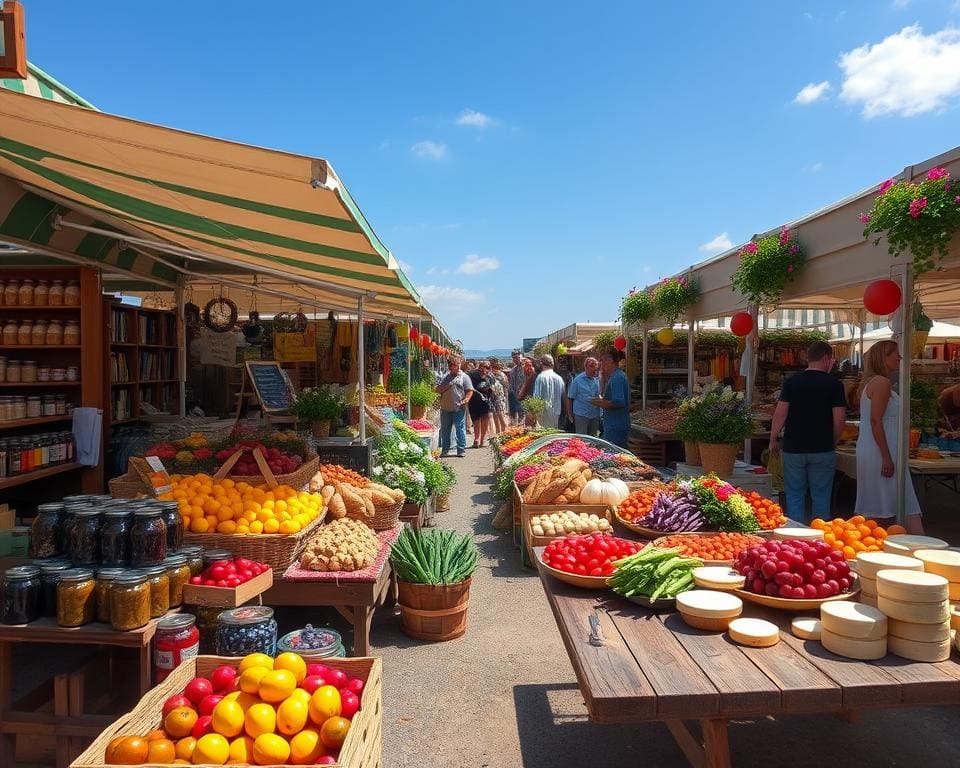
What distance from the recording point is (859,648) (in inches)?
94.4

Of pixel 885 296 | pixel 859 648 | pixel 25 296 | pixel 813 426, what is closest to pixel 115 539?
pixel 859 648

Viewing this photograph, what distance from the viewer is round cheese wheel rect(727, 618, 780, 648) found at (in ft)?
8.25

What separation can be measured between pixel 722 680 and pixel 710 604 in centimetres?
52

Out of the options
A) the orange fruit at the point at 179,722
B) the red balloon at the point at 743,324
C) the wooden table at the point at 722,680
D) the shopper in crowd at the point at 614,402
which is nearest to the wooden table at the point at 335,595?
the wooden table at the point at 722,680

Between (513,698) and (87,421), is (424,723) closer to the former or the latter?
(513,698)

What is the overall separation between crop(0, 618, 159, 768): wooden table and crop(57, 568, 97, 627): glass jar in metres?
0.04

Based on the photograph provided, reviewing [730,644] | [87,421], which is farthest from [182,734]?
[87,421]

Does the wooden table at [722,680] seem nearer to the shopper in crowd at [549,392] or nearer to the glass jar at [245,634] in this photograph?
the glass jar at [245,634]

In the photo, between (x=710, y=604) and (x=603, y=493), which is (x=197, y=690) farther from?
(x=603, y=493)

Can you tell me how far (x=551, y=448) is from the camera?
7844 mm

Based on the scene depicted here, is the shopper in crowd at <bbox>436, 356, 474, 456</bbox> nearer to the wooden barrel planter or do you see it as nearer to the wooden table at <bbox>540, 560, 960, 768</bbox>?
the wooden barrel planter

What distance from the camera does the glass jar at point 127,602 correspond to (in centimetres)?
292

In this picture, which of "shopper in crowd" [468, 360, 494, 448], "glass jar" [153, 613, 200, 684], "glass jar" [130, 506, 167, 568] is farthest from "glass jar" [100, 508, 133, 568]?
"shopper in crowd" [468, 360, 494, 448]

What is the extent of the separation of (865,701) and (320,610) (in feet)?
13.1
